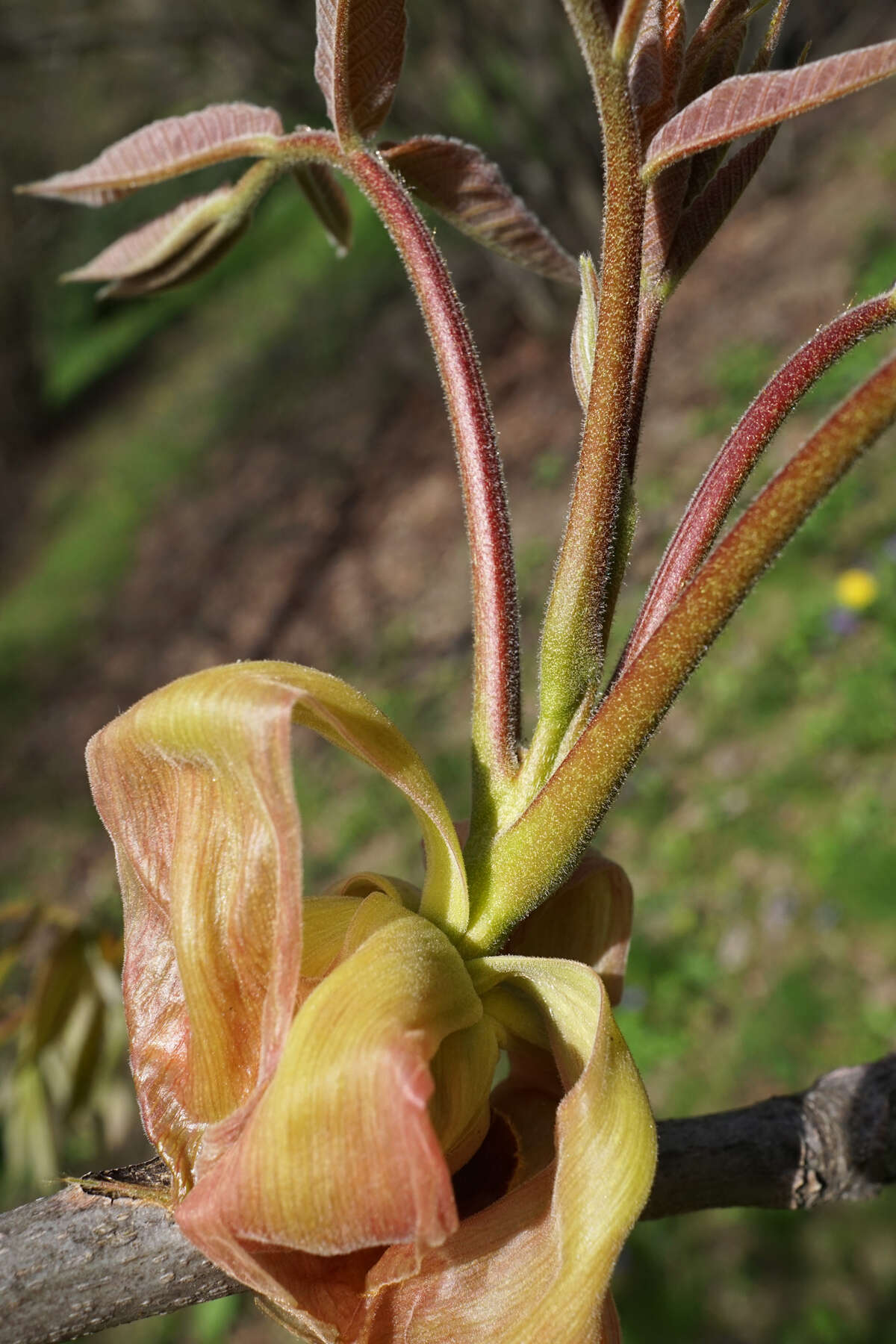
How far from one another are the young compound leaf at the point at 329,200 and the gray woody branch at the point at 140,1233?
3.10 ft

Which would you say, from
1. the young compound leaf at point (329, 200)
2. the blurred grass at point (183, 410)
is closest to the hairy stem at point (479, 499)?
the young compound leaf at point (329, 200)

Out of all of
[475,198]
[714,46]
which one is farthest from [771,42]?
[475,198]

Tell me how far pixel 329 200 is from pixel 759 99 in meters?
0.62

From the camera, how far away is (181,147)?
110cm

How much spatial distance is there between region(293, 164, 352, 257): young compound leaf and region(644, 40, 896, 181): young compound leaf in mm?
512

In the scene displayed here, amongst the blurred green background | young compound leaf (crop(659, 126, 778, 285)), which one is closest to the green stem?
young compound leaf (crop(659, 126, 778, 285))

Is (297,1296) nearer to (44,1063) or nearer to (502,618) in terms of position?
(502,618)

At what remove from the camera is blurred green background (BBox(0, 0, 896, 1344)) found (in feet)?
9.92

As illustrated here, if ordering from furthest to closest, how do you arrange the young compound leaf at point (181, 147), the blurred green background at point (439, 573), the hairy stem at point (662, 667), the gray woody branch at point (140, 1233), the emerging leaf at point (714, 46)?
the blurred green background at point (439, 573), the young compound leaf at point (181, 147), the emerging leaf at point (714, 46), the gray woody branch at point (140, 1233), the hairy stem at point (662, 667)

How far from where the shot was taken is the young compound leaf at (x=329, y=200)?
1.21 m

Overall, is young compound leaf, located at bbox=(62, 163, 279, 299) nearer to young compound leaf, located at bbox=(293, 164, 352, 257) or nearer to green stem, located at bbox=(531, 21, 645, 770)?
young compound leaf, located at bbox=(293, 164, 352, 257)

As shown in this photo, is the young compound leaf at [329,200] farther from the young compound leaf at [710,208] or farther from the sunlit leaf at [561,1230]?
the sunlit leaf at [561,1230]

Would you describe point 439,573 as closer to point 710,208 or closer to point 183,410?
point 710,208

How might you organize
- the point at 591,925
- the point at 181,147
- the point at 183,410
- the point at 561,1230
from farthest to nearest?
the point at 183,410 → the point at 181,147 → the point at 591,925 → the point at 561,1230
